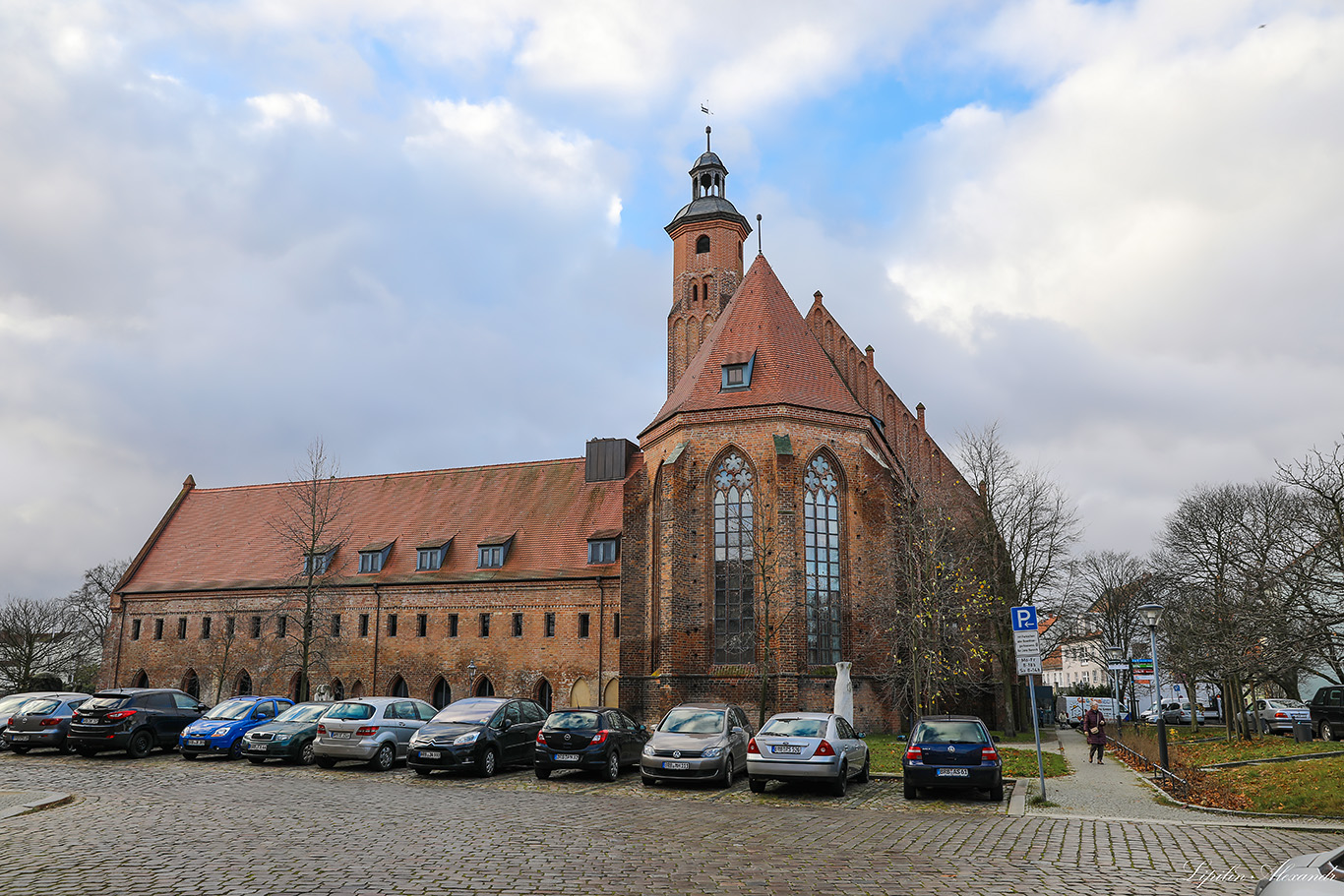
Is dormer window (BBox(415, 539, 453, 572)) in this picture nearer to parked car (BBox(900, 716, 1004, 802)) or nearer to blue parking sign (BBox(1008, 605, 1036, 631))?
parked car (BBox(900, 716, 1004, 802))

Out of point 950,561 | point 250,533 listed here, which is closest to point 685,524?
point 950,561

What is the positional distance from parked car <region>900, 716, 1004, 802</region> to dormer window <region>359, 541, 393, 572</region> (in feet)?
106

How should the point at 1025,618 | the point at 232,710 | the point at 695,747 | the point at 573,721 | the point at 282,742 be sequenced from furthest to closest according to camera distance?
the point at 232,710 → the point at 282,742 → the point at 573,721 → the point at 695,747 → the point at 1025,618

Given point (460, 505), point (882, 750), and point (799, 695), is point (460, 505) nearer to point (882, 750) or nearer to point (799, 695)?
point (799, 695)

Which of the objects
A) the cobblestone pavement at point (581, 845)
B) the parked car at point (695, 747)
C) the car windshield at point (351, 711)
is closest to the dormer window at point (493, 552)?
the car windshield at point (351, 711)

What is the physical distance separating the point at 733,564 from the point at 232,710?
1572 centimetres

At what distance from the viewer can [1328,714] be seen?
101 ft

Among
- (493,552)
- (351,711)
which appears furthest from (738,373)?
(351,711)

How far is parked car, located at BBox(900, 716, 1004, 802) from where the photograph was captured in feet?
51.5

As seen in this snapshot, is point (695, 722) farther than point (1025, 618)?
Yes

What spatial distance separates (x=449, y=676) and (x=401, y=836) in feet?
97.3

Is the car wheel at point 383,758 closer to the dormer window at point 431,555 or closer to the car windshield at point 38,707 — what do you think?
the car windshield at point 38,707

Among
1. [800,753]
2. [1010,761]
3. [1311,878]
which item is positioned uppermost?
[1311,878]

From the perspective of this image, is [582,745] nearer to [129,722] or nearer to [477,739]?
[477,739]
